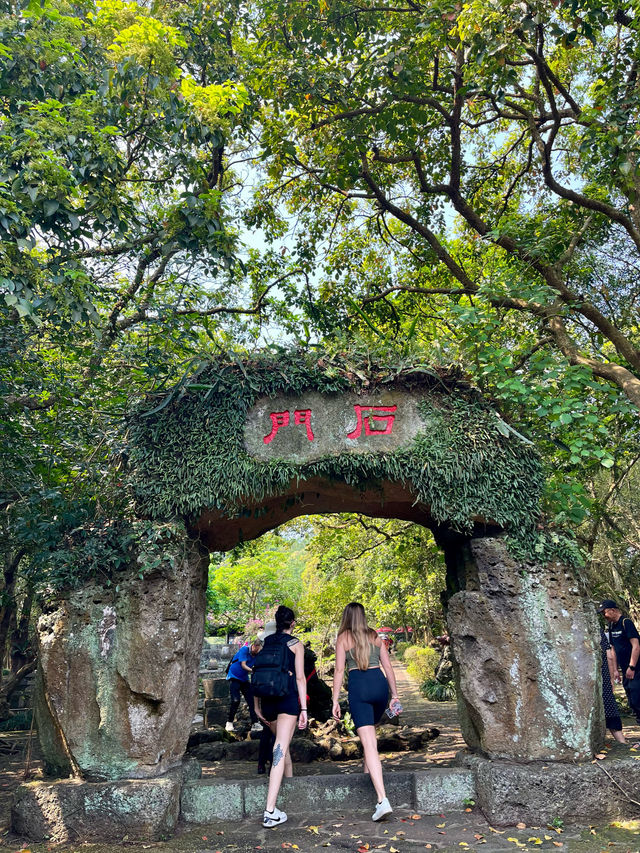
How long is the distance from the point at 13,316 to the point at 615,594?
1390cm

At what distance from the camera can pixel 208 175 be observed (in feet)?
24.4

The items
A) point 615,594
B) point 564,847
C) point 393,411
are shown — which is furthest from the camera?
point 615,594

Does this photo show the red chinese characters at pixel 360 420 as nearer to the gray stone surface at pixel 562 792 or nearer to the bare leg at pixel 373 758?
the bare leg at pixel 373 758

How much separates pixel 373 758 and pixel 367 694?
0.43m

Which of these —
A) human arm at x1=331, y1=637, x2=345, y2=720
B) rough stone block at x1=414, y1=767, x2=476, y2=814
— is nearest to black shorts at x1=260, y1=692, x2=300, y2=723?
human arm at x1=331, y1=637, x2=345, y2=720

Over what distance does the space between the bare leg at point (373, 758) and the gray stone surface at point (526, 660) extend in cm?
90

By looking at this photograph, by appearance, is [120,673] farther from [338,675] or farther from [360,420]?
[360,420]

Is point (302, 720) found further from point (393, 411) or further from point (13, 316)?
point (13, 316)

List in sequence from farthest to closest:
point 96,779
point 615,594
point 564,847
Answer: point 615,594
point 96,779
point 564,847

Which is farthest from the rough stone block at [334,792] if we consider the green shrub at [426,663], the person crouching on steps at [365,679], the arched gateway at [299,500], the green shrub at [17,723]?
the green shrub at [426,663]

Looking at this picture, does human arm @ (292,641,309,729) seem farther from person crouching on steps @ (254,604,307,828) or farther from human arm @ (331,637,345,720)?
human arm @ (331,637,345,720)

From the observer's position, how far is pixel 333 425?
15.8 feet

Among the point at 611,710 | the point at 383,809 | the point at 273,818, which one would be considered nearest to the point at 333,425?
the point at 383,809

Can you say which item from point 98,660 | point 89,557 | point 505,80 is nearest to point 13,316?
point 89,557
